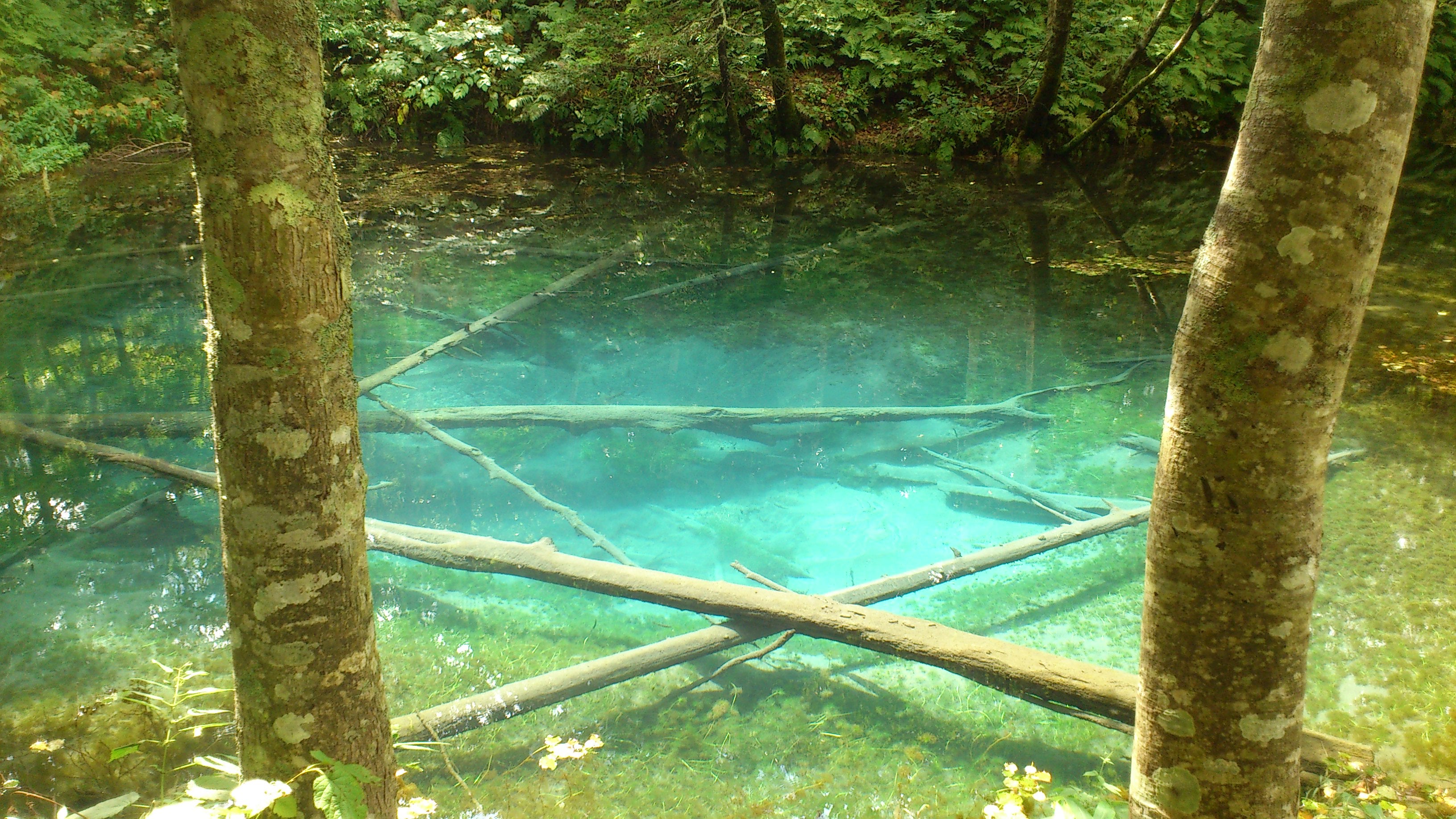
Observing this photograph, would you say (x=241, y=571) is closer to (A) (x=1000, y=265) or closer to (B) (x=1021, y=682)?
(B) (x=1021, y=682)

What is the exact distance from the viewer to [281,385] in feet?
5.02

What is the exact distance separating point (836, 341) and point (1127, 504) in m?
3.01

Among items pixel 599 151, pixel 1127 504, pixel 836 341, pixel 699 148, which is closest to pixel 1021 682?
pixel 1127 504

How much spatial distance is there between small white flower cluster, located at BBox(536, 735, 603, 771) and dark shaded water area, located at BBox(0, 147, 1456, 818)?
45 mm

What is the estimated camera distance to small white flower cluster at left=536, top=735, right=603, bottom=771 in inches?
120

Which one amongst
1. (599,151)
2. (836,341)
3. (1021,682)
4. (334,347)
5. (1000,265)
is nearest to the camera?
(334,347)

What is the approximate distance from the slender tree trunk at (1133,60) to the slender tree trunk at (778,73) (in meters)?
5.50

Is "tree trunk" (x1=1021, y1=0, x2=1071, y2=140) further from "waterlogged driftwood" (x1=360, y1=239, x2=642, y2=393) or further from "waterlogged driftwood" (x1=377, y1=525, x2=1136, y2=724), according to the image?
"waterlogged driftwood" (x1=377, y1=525, x2=1136, y2=724)

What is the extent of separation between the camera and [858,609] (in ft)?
11.8

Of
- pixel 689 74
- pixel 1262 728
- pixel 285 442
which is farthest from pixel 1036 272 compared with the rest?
pixel 285 442

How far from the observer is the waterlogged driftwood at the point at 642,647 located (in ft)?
10.6

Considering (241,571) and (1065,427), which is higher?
(241,571)

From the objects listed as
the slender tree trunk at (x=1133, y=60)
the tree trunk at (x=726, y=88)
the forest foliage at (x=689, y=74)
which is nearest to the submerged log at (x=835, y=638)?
the slender tree trunk at (x=1133, y=60)

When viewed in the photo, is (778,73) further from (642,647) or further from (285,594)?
(285,594)
